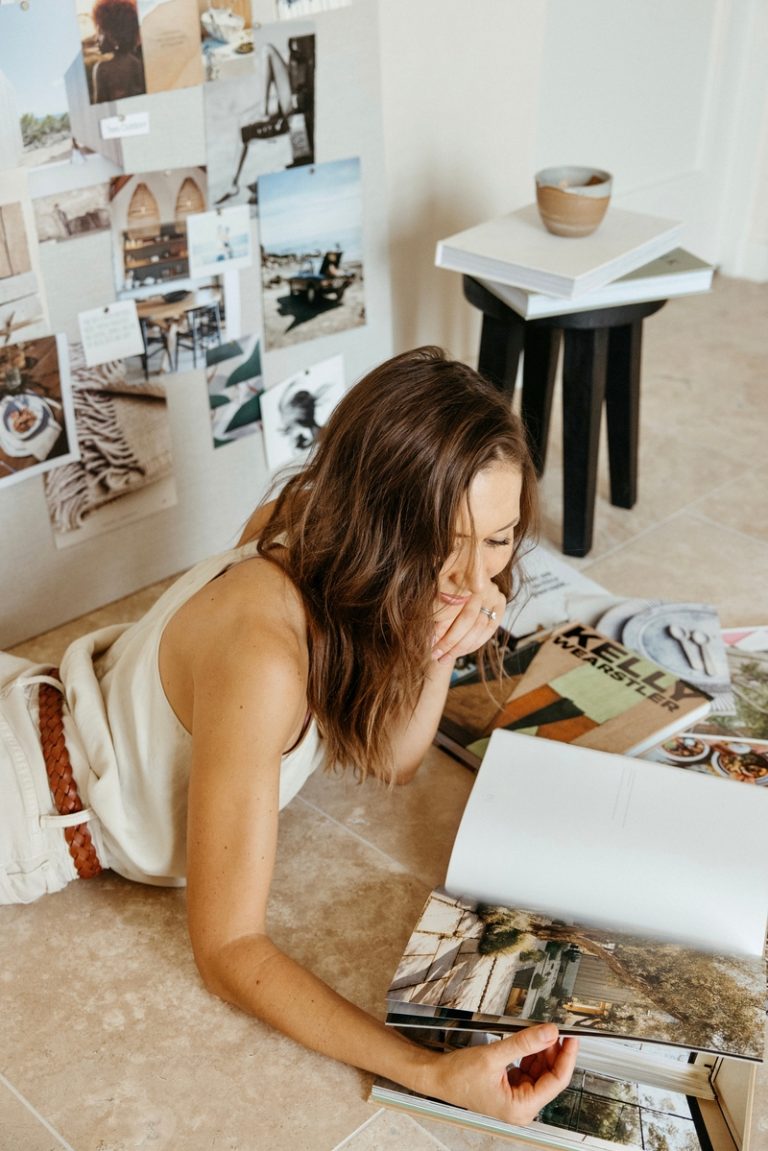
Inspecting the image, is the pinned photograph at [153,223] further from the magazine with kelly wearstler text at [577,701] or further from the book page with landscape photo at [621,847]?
the book page with landscape photo at [621,847]

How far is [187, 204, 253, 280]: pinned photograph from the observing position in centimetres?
164

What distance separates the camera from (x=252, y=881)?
0.99 metres

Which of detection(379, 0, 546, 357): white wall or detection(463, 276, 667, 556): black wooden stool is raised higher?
detection(379, 0, 546, 357): white wall

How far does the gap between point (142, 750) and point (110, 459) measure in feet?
2.12

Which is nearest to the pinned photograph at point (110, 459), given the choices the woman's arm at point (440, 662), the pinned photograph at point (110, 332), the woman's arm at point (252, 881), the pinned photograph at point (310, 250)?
the pinned photograph at point (110, 332)

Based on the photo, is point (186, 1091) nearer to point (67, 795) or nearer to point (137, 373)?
point (67, 795)

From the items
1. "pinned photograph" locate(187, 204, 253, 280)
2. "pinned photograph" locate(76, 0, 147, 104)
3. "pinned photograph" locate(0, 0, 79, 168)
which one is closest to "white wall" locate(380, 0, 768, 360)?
"pinned photograph" locate(187, 204, 253, 280)

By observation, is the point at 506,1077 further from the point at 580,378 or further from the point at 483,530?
the point at 580,378

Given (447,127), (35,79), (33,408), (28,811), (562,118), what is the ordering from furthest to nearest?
(562,118), (447,127), (33,408), (35,79), (28,811)

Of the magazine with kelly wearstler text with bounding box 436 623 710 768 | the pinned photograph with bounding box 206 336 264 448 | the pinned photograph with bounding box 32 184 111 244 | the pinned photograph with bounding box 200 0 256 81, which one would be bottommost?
the magazine with kelly wearstler text with bounding box 436 623 710 768

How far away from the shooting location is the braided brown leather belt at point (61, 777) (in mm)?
1174

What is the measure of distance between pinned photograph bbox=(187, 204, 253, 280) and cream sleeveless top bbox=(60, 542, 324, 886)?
62 centimetres

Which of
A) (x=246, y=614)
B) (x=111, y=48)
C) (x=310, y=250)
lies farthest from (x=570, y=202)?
(x=246, y=614)

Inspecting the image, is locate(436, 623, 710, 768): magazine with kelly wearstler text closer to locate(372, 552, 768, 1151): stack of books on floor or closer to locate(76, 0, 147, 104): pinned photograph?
locate(372, 552, 768, 1151): stack of books on floor
